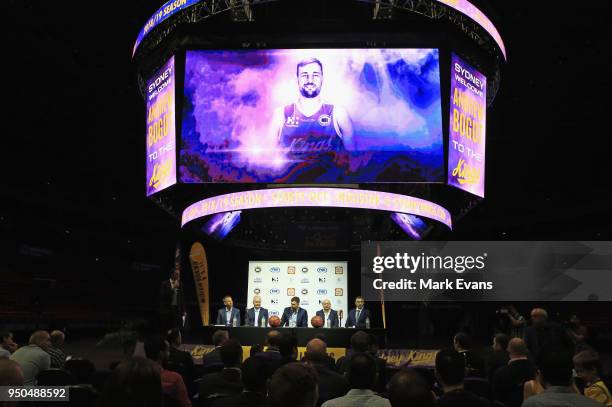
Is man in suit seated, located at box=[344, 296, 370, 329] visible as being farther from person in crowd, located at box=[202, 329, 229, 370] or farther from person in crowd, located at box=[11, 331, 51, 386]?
person in crowd, located at box=[11, 331, 51, 386]

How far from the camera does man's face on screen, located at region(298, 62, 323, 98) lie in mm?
14586

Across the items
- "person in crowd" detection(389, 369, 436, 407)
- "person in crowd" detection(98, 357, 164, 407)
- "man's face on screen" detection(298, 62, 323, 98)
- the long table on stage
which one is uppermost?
"man's face on screen" detection(298, 62, 323, 98)

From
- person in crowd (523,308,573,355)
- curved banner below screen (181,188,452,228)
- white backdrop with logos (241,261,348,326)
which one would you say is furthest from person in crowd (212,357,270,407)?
white backdrop with logos (241,261,348,326)

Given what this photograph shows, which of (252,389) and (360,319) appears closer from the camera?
(252,389)

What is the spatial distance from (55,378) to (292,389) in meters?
3.25

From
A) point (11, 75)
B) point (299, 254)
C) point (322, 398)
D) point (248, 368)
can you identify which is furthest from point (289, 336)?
point (299, 254)

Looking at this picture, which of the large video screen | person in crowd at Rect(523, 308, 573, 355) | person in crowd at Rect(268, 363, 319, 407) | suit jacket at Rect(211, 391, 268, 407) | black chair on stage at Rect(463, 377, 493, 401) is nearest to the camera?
person in crowd at Rect(268, 363, 319, 407)

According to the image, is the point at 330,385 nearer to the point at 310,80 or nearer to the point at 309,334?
the point at 309,334

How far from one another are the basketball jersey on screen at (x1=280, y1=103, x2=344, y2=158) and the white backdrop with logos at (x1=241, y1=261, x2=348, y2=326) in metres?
5.22

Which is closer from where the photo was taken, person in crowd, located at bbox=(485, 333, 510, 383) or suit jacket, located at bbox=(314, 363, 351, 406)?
suit jacket, located at bbox=(314, 363, 351, 406)

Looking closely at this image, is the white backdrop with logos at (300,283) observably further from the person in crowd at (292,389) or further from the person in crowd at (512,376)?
the person in crowd at (292,389)

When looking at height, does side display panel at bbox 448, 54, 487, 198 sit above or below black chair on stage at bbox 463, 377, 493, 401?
above

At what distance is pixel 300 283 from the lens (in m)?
18.4

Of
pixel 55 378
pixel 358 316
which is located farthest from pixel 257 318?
pixel 55 378
